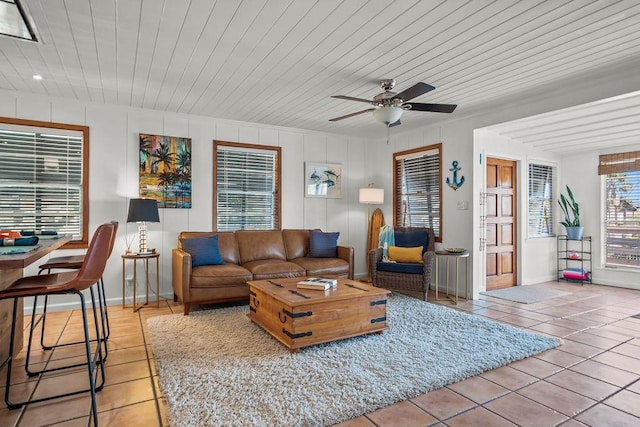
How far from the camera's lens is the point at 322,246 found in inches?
203

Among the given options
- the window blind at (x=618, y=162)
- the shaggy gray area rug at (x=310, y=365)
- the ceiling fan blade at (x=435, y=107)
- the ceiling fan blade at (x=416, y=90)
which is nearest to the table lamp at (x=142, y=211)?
the shaggy gray area rug at (x=310, y=365)

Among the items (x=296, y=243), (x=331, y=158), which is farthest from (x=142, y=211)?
(x=331, y=158)

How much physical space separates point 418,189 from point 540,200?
91.6 inches

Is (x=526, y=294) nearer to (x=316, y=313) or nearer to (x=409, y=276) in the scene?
(x=409, y=276)

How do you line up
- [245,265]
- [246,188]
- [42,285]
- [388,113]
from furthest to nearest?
[246,188] → [245,265] → [388,113] → [42,285]

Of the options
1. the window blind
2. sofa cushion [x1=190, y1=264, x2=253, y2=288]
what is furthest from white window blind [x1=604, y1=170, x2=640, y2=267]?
sofa cushion [x1=190, y1=264, x2=253, y2=288]

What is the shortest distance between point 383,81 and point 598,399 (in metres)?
3.02

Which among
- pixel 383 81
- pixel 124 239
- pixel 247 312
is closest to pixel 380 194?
pixel 383 81

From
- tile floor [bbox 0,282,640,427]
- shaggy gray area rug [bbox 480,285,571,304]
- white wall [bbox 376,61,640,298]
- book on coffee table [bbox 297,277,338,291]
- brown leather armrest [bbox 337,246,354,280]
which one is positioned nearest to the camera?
tile floor [bbox 0,282,640,427]

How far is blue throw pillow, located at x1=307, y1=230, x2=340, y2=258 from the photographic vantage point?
5156 millimetres

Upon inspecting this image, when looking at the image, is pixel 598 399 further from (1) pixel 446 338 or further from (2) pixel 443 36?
(2) pixel 443 36

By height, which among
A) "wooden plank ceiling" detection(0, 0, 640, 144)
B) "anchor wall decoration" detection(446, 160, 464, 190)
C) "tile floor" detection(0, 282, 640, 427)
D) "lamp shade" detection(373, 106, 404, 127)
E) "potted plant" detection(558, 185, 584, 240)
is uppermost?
"wooden plank ceiling" detection(0, 0, 640, 144)

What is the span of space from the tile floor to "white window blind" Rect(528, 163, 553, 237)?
9.27ft

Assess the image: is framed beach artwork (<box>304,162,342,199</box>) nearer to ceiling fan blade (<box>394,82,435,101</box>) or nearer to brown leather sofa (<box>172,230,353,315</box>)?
brown leather sofa (<box>172,230,353,315</box>)
